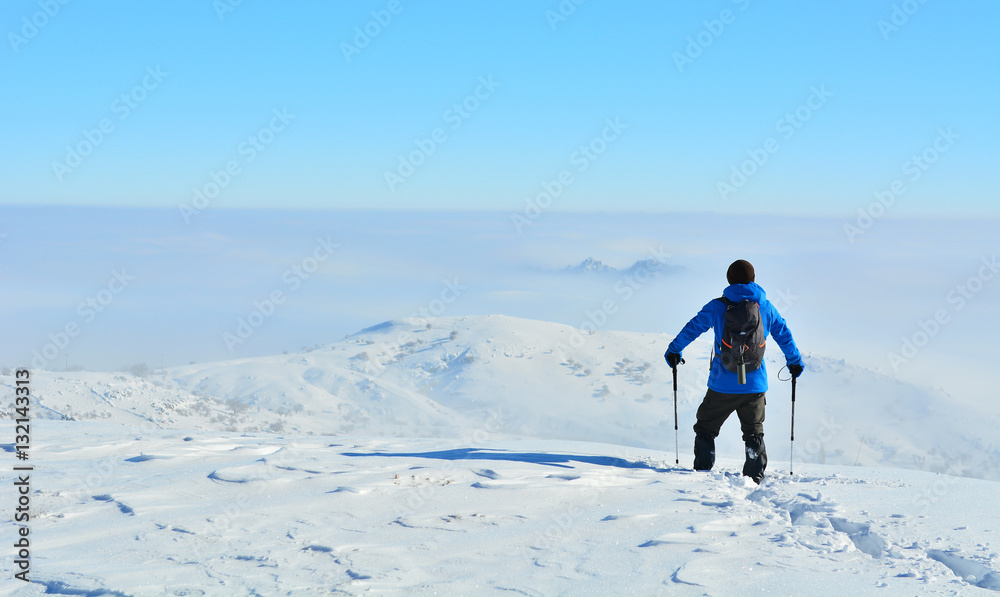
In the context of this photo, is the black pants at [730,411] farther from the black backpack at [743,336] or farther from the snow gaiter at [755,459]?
the black backpack at [743,336]

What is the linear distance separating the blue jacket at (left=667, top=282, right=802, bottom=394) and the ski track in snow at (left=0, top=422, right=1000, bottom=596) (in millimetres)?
846

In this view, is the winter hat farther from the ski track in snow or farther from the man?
the ski track in snow

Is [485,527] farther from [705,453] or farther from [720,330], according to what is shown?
[720,330]

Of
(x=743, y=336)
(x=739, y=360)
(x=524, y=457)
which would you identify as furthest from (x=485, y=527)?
(x=743, y=336)

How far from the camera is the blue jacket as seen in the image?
7.06m

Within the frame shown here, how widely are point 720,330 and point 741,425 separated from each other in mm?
958

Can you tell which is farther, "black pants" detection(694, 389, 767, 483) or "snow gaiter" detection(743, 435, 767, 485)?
"black pants" detection(694, 389, 767, 483)

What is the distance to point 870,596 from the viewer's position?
3.90 meters

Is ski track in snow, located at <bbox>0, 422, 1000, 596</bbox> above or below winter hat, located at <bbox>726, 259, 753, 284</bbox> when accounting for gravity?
below

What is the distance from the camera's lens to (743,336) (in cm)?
702

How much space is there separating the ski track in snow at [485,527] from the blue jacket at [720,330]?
0.85 metres

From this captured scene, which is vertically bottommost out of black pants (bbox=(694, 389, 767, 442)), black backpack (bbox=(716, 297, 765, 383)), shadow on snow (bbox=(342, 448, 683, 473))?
shadow on snow (bbox=(342, 448, 683, 473))

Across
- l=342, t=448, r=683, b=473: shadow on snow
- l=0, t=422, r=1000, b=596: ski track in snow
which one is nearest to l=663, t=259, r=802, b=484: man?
l=0, t=422, r=1000, b=596: ski track in snow

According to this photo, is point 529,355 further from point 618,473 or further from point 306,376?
point 618,473
